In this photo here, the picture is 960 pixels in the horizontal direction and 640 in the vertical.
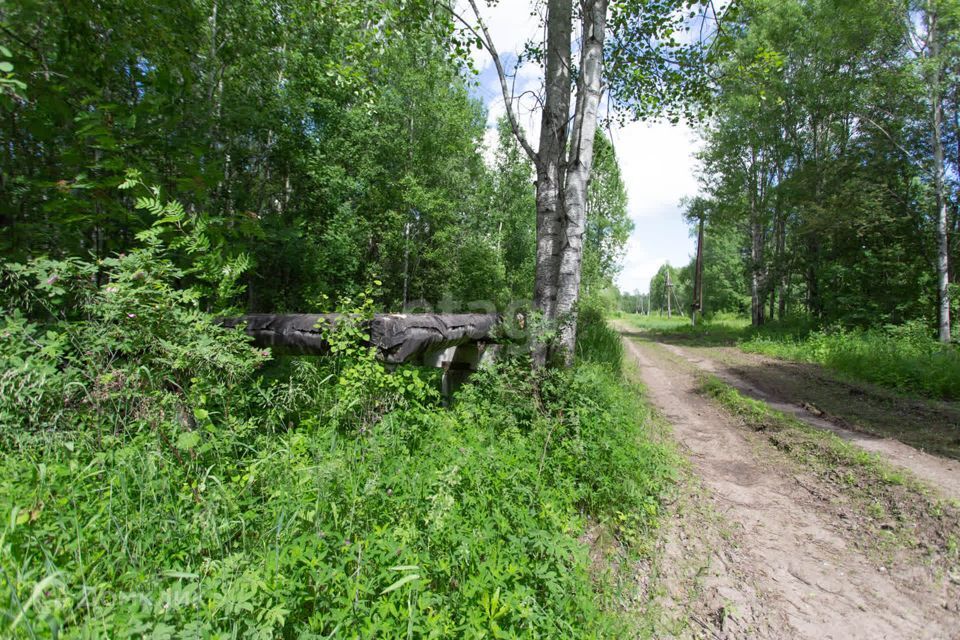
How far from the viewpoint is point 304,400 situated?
3.39 meters

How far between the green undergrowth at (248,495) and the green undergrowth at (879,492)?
1822 millimetres

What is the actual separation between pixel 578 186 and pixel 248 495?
15.4 feet

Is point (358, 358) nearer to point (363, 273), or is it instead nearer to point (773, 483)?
point (773, 483)

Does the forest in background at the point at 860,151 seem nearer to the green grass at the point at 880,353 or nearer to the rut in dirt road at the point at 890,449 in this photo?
the green grass at the point at 880,353

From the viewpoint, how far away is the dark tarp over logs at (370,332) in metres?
3.41

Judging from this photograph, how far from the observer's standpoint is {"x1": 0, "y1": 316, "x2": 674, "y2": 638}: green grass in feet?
5.03

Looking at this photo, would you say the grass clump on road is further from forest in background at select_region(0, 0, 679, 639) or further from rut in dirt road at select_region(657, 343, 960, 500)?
forest in background at select_region(0, 0, 679, 639)

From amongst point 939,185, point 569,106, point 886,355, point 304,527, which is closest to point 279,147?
point 569,106

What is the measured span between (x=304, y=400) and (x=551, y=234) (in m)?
4.00

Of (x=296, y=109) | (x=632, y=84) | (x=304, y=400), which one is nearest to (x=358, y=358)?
(x=304, y=400)

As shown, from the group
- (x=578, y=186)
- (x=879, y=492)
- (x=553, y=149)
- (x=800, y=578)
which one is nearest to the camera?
(x=800, y=578)

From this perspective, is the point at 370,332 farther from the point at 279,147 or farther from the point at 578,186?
the point at 279,147

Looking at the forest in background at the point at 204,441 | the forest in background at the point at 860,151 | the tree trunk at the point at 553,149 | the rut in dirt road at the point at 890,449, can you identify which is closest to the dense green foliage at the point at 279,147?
the forest in background at the point at 204,441

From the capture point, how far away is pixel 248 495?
2.28m
